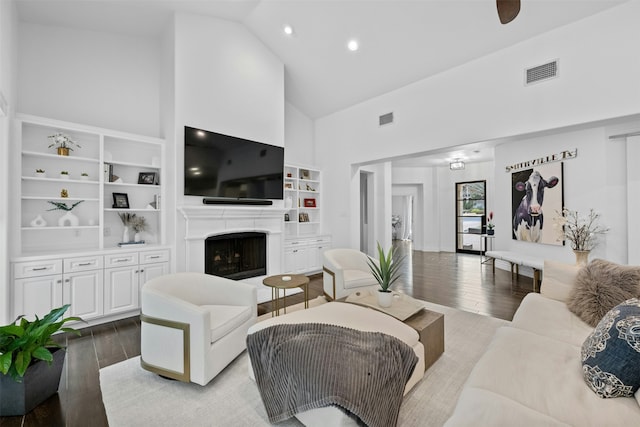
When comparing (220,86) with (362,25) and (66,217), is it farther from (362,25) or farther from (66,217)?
(66,217)

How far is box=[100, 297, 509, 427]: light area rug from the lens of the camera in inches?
73.4

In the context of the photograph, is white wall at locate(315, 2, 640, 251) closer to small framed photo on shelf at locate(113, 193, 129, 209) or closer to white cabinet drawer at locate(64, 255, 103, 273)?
small framed photo on shelf at locate(113, 193, 129, 209)

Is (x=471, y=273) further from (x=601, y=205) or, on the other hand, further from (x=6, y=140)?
(x=6, y=140)

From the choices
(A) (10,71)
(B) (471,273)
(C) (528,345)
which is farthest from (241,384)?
(B) (471,273)

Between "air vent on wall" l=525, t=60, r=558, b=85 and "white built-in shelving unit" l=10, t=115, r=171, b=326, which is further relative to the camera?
"air vent on wall" l=525, t=60, r=558, b=85

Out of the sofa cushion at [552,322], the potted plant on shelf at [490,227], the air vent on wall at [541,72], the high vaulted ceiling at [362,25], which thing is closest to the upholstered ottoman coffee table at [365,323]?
the sofa cushion at [552,322]

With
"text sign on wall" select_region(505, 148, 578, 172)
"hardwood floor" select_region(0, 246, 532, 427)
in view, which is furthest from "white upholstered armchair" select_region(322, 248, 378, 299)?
"text sign on wall" select_region(505, 148, 578, 172)

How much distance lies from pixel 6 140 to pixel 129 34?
2.39 metres

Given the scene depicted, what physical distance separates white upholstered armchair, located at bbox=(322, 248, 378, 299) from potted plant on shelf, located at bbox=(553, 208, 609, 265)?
3.07m

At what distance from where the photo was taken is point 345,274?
4.06 metres

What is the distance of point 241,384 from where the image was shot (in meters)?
2.25

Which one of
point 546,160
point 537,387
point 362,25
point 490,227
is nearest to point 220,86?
point 362,25

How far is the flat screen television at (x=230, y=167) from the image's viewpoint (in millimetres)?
4000

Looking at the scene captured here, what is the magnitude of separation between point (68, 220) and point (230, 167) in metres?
2.11
